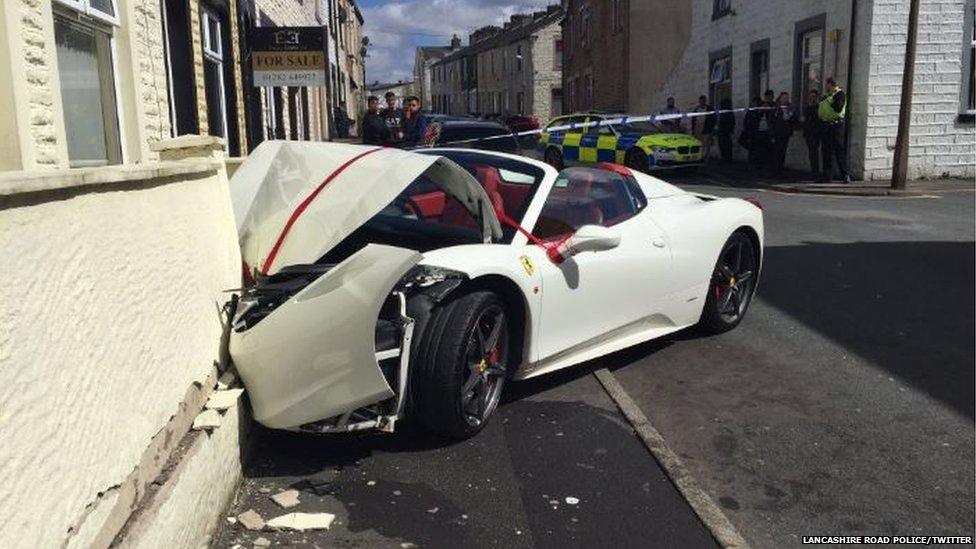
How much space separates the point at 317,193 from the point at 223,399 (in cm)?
122

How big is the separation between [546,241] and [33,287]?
277 cm

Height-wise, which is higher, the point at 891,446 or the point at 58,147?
the point at 58,147

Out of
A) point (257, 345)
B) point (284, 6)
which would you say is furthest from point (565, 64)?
point (257, 345)

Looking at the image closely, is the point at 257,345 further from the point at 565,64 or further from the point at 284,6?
the point at 565,64

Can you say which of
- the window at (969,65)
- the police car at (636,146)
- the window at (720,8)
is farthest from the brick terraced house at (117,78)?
the window at (720,8)

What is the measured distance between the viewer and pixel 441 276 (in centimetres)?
382

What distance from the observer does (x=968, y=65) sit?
16.8m

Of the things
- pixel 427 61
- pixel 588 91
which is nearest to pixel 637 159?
pixel 588 91

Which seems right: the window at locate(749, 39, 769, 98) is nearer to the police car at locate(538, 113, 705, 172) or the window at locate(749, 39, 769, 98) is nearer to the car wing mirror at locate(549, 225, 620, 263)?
the police car at locate(538, 113, 705, 172)

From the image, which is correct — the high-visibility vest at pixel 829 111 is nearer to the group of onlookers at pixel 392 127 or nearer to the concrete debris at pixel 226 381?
the group of onlookers at pixel 392 127

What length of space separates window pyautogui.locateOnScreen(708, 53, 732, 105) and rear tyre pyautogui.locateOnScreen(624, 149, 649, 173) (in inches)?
233

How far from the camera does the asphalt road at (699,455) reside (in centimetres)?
321

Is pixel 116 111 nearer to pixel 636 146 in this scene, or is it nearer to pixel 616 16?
pixel 636 146

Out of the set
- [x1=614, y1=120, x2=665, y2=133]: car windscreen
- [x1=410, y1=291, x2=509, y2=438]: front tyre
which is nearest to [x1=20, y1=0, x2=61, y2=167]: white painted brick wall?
[x1=410, y1=291, x2=509, y2=438]: front tyre
